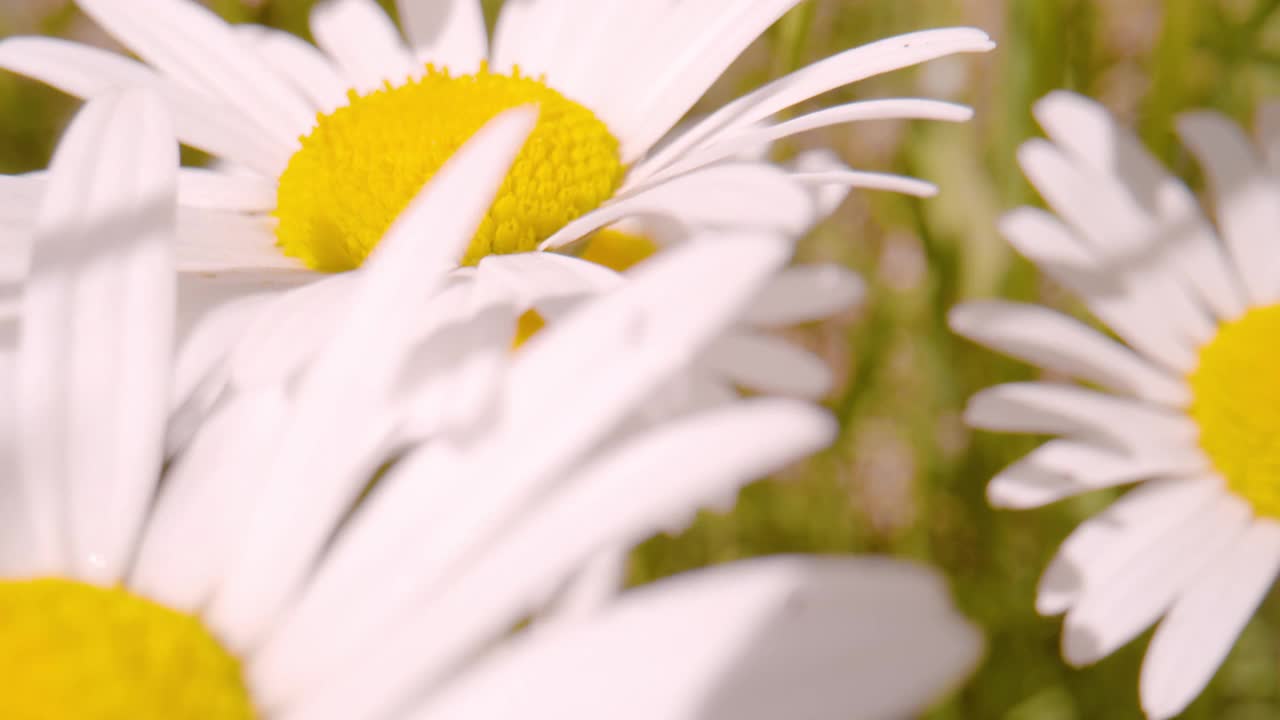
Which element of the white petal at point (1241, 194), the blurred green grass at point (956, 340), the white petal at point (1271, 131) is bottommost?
the blurred green grass at point (956, 340)

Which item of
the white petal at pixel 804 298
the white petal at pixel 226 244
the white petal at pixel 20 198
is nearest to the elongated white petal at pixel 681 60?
the white petal at pixel 804 298

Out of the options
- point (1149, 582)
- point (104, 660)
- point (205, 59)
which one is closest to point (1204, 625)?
point (1149, 582)

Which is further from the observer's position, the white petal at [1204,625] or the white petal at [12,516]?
the white petal at [1204,625]

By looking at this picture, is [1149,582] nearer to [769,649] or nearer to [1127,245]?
[1127,245]

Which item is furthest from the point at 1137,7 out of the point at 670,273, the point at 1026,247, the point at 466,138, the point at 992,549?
the point at 670,273

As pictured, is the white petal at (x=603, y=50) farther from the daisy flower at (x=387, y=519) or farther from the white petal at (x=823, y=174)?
the daisy flower at (x=387, y=519)

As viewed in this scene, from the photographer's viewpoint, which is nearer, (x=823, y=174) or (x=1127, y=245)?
(x=823, y=174)

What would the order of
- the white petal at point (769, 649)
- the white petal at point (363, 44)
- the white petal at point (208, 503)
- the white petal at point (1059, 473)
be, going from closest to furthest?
the white petal at point (769, 649) < the white petal at point (208, 503) < the white petal at point (1059, 473) < the white petal at point (363, 44)
